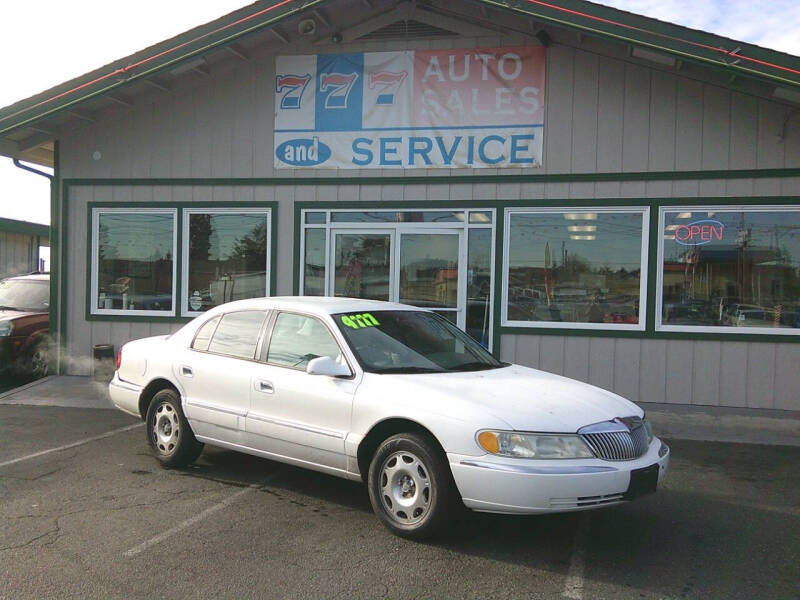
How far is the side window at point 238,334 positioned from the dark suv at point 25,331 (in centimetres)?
650

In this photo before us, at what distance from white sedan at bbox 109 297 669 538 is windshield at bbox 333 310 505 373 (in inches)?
0.5

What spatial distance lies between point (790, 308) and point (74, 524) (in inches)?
344

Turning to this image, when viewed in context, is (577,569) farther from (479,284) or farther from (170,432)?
(479,284)

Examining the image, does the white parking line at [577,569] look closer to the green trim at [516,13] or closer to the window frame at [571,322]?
the window frame at [571,322]

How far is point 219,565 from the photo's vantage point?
420cm

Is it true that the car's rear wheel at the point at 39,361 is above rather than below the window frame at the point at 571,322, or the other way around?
below

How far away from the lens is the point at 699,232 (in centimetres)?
963

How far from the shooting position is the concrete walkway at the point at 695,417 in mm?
8266

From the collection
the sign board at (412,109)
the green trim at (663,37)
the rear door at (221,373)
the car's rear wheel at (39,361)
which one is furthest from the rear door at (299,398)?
the car's rear wheel at (39,361)

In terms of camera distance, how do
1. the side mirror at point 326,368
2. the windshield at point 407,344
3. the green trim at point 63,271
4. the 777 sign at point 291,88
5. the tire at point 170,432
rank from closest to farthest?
the side mirror at point 326,368, the windshield at point 407,344, the tire at point 170,432, the 777 sign at point 291,88, the green trim at point 63,271

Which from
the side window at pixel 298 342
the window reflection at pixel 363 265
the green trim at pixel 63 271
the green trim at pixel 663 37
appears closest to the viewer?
the side window at pixel 298 342

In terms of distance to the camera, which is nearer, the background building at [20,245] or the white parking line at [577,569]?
the white parking line at [577,569]

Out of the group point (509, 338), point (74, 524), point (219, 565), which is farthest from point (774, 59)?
point (74, 524)

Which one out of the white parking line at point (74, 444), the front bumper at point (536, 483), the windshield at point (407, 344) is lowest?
the white parking line at point (74, 444)
